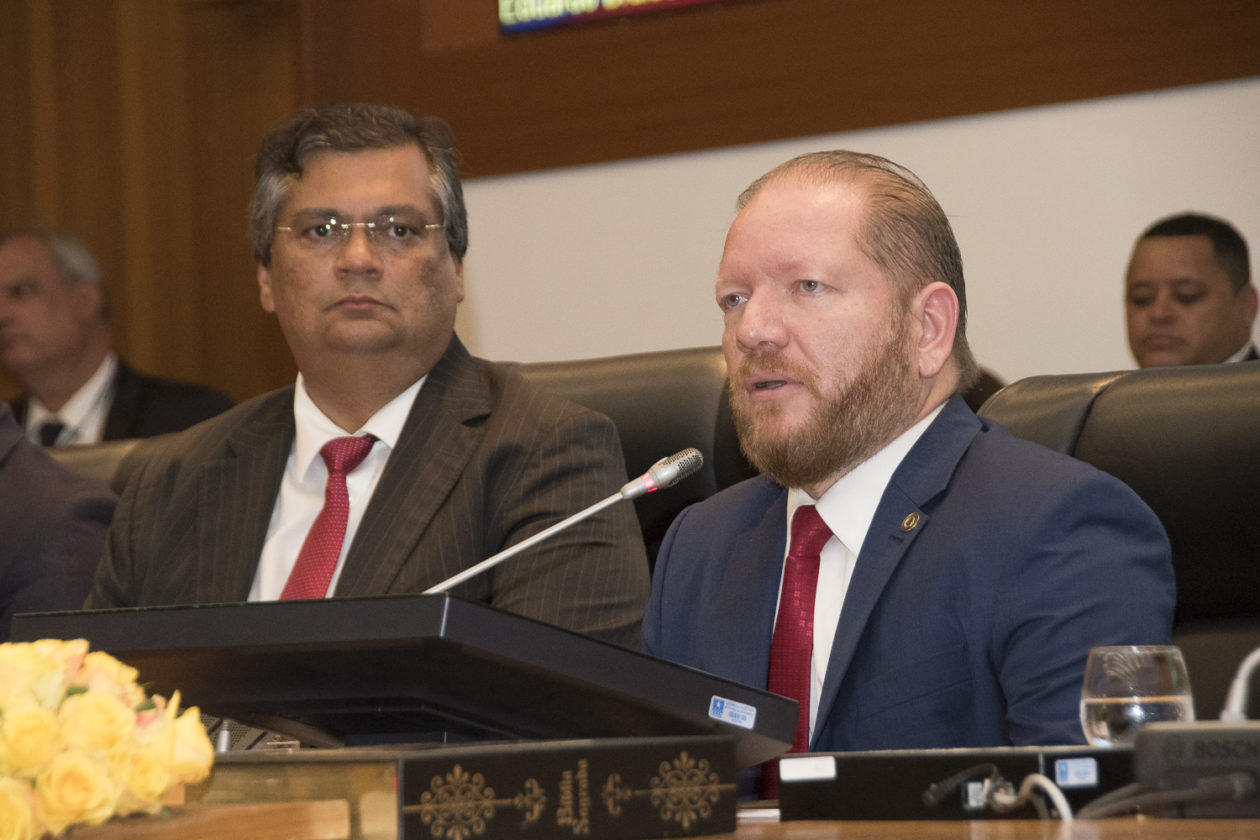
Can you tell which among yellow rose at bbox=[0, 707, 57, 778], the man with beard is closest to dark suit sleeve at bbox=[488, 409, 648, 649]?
the man with beard

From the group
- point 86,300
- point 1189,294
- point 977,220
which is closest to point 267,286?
point 977,220

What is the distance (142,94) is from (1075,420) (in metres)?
3.35

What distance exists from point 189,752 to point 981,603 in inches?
34.6

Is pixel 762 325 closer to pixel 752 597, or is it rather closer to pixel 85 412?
pixel 752 597

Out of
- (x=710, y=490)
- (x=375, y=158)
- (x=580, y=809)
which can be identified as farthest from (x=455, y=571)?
(x=580, y=809)

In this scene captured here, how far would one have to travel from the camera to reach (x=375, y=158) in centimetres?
243

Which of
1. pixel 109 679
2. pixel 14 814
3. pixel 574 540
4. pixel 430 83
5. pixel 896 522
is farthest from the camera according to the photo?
pixel 430 83

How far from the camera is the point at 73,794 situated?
2.58 feet

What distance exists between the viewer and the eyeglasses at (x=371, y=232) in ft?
7.90

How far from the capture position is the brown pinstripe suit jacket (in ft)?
6.84

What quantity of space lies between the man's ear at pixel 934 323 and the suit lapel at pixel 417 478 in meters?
0.74

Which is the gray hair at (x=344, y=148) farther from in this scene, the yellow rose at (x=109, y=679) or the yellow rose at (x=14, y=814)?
the yellow rose at (x=14, y=814)

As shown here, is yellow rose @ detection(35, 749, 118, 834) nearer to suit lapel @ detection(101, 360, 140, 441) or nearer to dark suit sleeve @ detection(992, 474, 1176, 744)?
dark suit sleeve @ detection(992, 474, 1176, 744)

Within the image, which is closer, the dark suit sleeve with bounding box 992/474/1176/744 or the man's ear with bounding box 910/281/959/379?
the dark suit sleeve with bounding box 992/474/1176/744
